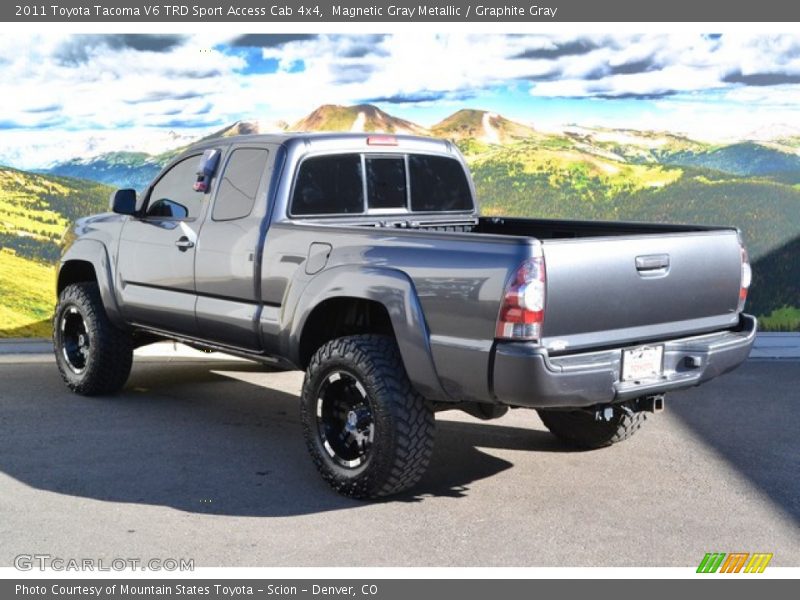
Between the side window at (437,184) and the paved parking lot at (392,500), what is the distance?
1509 millimetres

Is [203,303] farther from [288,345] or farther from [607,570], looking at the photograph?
[607,570]

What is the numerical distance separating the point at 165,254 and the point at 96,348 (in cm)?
116

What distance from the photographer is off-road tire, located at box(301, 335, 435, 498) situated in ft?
18.5

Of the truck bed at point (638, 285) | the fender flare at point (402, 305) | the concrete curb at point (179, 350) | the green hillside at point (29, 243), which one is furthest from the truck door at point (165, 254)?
the green hillside at point (29, 243)

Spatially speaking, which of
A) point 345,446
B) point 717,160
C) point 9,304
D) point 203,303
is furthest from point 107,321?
point 717,160

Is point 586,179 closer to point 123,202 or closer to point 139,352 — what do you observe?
point 139,352

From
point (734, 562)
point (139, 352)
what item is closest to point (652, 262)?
point (734, 562)

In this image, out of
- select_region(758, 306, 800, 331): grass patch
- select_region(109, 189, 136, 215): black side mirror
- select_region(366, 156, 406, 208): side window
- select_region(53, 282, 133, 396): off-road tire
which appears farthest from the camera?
select_region(758, 306, 800, 331): grass patch

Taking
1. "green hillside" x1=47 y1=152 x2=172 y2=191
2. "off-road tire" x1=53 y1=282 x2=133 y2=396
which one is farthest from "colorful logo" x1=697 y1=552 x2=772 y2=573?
"green hillside" x1=47 y1=152 x2=172 y2=191

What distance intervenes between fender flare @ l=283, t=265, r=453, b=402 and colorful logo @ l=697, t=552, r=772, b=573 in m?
1.40

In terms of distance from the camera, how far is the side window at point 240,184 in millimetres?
6715

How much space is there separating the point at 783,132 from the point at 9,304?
829 centimetres

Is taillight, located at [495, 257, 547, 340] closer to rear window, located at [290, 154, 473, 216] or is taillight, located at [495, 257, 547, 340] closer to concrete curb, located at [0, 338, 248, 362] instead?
rear window, located at [290, 154, 473, 216]

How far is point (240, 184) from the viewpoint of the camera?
686 centimetres
